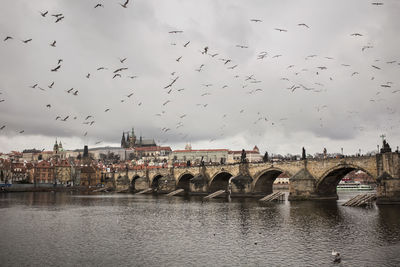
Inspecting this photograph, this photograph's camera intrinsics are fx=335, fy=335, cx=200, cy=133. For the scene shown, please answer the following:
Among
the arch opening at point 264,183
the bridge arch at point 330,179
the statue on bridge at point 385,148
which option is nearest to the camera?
the statue on bridge at point 385,148

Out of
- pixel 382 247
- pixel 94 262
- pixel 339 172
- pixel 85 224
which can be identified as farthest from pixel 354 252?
pixel 339 172

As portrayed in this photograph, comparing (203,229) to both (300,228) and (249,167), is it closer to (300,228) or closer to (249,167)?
(300,228)

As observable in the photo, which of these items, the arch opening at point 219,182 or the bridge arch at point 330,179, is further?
the arch opening at point 219,182

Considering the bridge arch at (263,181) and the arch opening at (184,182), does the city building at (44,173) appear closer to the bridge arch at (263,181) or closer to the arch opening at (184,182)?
the arch opening at (184,182)

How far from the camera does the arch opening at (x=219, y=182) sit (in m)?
69.3

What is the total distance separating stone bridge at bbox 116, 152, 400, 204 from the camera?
A: 36094 millimetres

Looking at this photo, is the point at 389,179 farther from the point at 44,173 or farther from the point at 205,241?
the point at 44,173

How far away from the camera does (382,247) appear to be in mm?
16922

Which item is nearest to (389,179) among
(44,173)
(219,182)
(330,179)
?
(330,179)

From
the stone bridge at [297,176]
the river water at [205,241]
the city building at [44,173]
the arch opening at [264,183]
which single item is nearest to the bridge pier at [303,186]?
the stone bridge at [297,176]

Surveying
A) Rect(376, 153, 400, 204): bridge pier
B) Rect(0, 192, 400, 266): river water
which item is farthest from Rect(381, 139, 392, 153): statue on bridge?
Rect(0, 192, 400, 266): river water

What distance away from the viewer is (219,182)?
71000 millimetres

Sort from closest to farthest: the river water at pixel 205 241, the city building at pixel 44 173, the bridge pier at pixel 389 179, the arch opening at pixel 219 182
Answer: the river water at pixel 205 241
the bridge pier at pixel 389 179
the arch opening at pixel 219 182
the city building at pixel 44 173

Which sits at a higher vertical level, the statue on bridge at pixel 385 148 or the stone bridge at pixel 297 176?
the statue on bridge at pixel 385 148
